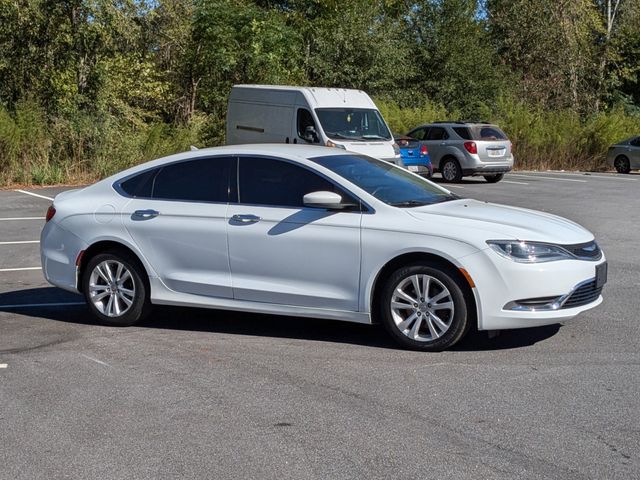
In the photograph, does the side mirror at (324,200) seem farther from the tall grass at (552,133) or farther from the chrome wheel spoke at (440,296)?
the tall grass at (552,133)

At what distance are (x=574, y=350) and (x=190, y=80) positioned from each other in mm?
30716

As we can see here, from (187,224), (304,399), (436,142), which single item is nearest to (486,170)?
(436,142)

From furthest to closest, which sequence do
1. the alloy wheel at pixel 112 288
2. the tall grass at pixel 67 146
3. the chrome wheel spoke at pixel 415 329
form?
the tall grass at pixel 67 146 → the alloy wheel at pixel 112 288 → the chrome wheel spoke at pixel 415 329

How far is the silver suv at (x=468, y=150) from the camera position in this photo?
87.4ft

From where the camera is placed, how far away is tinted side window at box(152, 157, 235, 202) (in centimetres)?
824

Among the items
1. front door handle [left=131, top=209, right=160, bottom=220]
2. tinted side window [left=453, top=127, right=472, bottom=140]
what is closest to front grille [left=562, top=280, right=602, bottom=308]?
front door handle [left=131, top=209, right=160, bottom=220]

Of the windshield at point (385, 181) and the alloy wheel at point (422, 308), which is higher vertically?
the windshield at point (385, 181)

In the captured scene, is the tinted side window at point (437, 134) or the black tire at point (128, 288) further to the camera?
the tinted side window at point (437, 134)

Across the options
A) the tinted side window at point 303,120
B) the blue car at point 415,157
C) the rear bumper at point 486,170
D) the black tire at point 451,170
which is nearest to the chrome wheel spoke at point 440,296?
the tinted side window at point 303,120

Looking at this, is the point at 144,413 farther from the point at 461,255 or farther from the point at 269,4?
the point at 269,4

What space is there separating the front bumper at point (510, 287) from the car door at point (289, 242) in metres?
0.95

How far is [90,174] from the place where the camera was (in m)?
25.3

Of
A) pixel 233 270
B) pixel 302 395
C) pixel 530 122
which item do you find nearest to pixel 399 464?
pixel 302 395

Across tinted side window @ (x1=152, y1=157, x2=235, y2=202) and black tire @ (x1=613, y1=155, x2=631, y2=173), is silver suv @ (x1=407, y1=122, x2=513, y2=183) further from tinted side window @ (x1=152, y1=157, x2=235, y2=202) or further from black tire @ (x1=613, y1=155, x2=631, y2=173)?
tinted side window @ (x1=152, y1=157, x2=235, y2=202)
